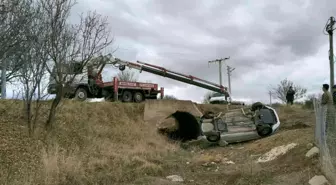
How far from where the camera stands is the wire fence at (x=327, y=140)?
885 cm

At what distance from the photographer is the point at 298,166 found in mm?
10352

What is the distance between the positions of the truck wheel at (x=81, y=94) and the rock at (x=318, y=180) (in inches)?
611

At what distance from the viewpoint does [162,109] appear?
72.3 ft

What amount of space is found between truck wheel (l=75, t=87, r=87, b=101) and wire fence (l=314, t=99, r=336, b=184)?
14.8 m

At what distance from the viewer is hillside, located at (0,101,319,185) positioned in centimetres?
1052

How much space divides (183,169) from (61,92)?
18.5 feet

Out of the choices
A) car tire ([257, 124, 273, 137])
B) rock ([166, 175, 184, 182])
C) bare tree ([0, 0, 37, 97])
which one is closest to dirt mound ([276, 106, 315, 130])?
car tire ([257, 124, 273, 137])

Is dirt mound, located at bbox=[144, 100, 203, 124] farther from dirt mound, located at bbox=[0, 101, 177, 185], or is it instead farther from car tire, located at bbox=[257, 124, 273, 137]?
car tire, located at bbox=[257, 124, 273, 137]

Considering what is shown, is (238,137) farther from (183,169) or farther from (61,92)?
(61,92)

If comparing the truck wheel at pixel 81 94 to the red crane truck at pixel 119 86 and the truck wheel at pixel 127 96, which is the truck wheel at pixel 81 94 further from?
the truck wheel at pixel 127 96

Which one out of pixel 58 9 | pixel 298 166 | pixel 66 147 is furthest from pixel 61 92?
pixel 298 166

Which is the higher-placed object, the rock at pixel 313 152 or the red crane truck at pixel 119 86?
the red crane truck at pixel 119 86

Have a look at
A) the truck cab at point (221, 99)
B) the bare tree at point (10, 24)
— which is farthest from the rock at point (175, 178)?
the truck cab at point (221, 99)

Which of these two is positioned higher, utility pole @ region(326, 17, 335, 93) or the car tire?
utility pole @ region(326, 17, 335, 93)
